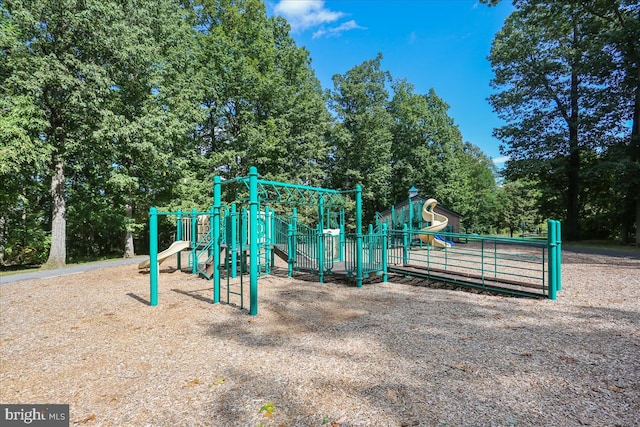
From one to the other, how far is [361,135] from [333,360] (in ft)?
91.6

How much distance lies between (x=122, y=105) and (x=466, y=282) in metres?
17.4

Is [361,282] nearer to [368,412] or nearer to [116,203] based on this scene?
[368,412]

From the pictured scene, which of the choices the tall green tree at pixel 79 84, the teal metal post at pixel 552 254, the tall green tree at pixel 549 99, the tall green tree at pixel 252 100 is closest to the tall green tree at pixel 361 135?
the tall green tree at pixel 252 100

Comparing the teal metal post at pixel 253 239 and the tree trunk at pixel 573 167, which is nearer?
the teal metal post at pixel 253 239

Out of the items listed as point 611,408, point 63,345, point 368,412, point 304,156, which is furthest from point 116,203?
point 611,408

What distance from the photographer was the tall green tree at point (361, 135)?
1187 inches

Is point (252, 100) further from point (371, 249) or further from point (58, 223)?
point (371, 249)

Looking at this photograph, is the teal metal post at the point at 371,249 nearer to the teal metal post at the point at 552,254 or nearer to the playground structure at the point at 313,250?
the playground structure at the point at 313,250

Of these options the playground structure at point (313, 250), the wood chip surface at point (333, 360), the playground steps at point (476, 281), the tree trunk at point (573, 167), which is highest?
the tree trunk at point (573, 167)

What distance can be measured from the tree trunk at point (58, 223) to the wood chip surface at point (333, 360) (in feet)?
26.8

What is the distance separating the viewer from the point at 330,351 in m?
4.23

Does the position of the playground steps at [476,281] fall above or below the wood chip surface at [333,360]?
above

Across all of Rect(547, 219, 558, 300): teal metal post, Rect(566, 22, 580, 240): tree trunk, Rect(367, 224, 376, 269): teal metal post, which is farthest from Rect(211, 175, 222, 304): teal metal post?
Rect(566, 22, 580, 240): tree trunk

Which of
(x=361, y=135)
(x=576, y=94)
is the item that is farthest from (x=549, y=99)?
(x=361, y=135)
